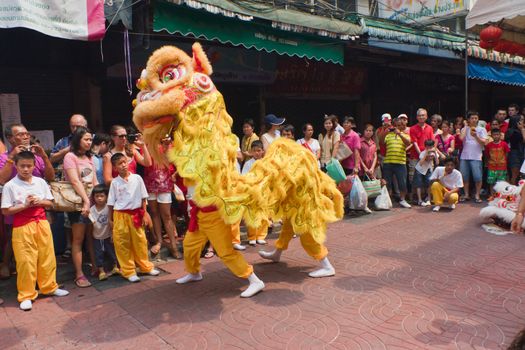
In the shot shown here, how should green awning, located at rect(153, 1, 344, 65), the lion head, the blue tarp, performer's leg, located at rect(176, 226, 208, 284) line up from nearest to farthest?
the lion head
performer's leg, located at rect(176, 226, 208, 284)
green awning, located at rect(153, 1, 344, 65)
the blue tarp

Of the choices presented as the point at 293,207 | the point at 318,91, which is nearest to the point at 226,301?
the point at 293,207

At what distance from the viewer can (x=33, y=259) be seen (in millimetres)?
4035

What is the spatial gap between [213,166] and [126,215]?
4.73 feet

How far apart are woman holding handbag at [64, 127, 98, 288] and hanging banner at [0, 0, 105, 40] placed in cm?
112

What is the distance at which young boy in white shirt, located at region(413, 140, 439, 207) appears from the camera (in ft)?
26.3

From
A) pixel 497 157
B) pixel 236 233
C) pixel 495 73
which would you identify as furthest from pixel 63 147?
pixel 495 73

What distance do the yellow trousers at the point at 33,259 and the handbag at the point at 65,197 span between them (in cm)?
25

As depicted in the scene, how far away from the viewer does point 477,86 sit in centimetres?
1519

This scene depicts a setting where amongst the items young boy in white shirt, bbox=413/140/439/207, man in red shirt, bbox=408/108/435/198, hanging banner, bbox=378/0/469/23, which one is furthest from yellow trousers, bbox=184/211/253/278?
hanging banner, bbox=378/0/469/23

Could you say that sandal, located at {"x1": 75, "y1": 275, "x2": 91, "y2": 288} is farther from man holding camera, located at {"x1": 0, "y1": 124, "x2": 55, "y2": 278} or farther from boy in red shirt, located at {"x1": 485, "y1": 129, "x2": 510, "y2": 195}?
boy in red shirt, located at {"x1": 485, "y1": 129, "x2": 510, "y2": 195}

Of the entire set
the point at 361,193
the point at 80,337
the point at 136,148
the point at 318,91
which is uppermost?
the point at 318,91

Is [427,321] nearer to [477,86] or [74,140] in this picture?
[74,140]

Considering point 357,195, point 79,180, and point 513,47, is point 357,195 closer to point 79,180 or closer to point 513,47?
point 513,47

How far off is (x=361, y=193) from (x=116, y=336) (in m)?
4.98
